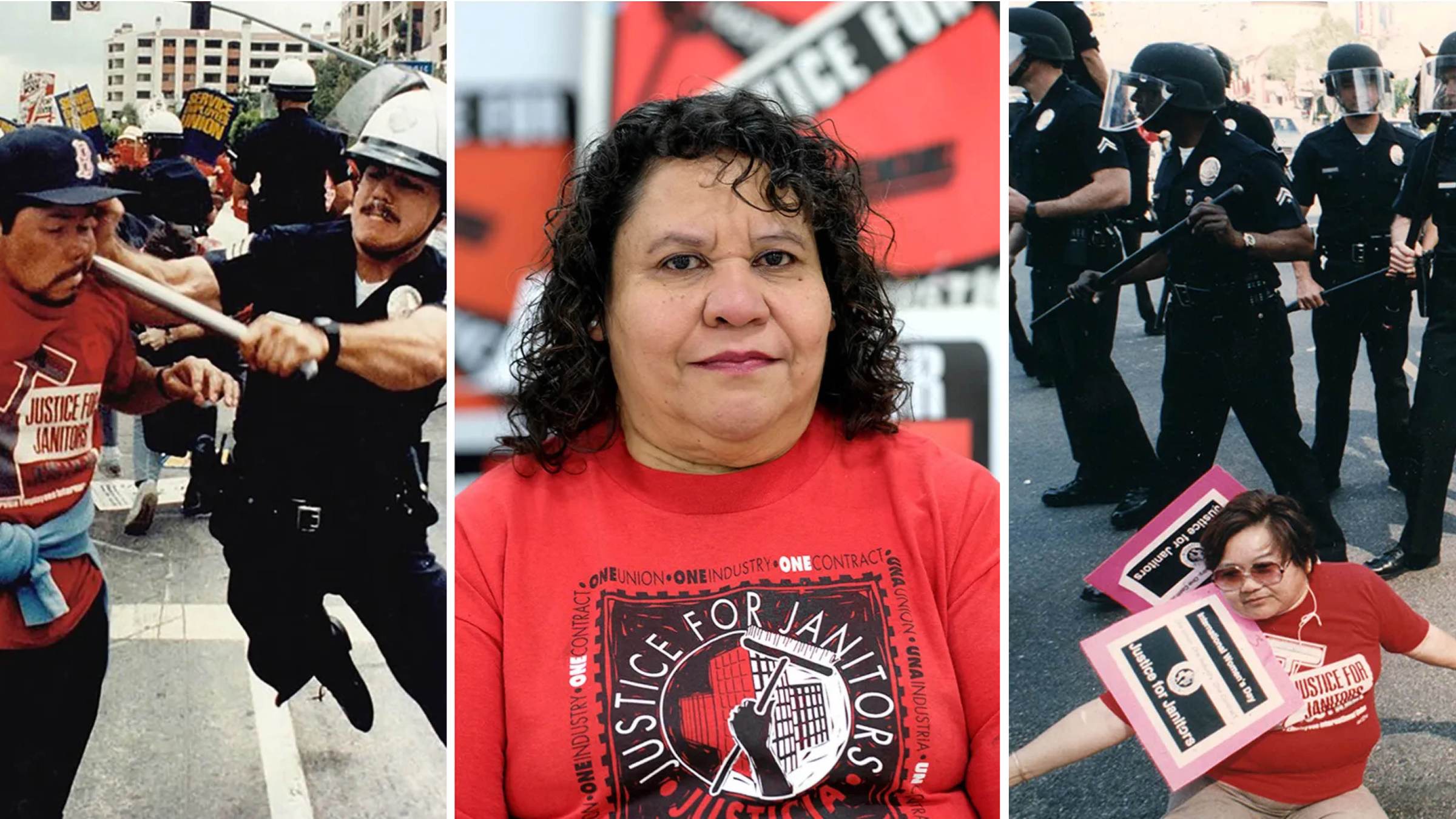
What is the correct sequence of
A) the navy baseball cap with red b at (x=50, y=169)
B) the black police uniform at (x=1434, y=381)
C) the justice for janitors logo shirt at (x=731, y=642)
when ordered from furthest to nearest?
the black police uniform at (x=1434, y=381), the navy baseball cap with red b at (x=50, y=169), the justice for janitors logo shirt at (x=731, y=642)

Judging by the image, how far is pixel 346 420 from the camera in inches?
72.7

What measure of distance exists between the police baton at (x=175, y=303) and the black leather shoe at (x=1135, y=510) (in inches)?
52.7

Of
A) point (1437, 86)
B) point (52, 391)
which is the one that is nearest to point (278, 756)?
point (52, 391)

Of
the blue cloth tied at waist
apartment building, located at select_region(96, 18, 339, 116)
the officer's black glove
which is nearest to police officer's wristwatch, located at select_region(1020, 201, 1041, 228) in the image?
the officer's black glove

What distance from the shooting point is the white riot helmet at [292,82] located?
1.83 metres

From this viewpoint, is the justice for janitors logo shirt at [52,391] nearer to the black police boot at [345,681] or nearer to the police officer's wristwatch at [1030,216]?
the black police boot at [345,681]

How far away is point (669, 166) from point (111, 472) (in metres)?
1.03

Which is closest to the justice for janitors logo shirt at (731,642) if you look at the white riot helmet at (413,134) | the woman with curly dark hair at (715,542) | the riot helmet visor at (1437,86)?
the woman with curly dark hair at (715,542)

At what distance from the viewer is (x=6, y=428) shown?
1786 millimetres

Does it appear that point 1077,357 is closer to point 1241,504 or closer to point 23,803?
point 1241,504

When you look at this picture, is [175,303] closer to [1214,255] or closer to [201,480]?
[201,480]

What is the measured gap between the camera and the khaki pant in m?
1.80

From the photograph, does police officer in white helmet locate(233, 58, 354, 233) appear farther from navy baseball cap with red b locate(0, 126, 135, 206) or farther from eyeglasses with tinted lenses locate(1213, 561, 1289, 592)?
eyeglasses with tinted lenses locate(1213, 561, 1289, 592)

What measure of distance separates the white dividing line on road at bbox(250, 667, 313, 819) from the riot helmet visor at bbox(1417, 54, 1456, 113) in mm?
2126
